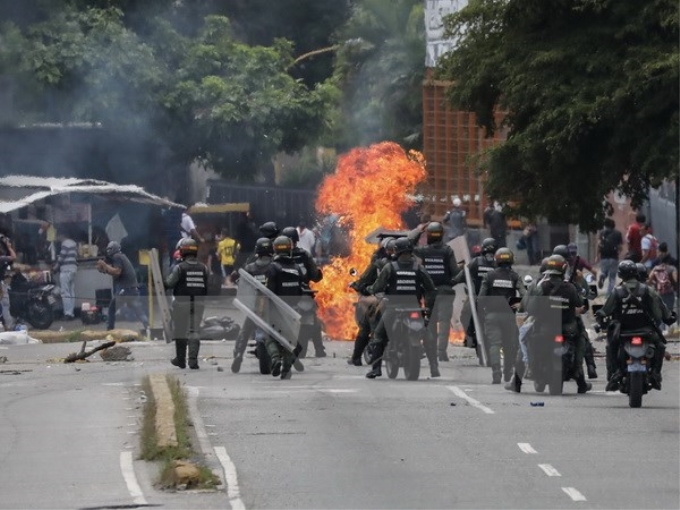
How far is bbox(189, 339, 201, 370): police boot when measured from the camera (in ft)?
76.9

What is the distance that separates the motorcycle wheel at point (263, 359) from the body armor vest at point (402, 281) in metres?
1.94

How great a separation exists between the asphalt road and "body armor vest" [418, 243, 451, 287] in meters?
1.52

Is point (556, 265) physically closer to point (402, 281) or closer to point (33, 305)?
point (402, 281)

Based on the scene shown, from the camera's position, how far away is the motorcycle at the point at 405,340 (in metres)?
21.3

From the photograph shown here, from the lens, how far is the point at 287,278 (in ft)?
73.7

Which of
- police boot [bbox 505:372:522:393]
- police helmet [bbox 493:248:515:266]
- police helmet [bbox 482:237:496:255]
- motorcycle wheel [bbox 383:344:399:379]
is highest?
police helmet [bbox 482:237:496:255]

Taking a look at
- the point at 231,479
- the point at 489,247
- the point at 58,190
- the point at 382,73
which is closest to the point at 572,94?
the point at 489,247

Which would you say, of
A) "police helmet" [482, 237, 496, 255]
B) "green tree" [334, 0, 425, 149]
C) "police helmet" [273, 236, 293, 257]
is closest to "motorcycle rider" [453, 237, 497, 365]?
"police helmet" [482, 237, 496, 255]

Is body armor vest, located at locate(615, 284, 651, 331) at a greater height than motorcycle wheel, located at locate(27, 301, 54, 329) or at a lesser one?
greater

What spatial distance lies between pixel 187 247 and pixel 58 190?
11.7 metres

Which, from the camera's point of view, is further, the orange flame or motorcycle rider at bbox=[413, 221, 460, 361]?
the orange flame

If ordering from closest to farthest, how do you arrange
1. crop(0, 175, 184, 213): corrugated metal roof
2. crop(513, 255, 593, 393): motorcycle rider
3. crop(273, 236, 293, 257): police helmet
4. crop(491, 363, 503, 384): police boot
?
crop(513, 255, 593, 393): motorcycle rider, crop(491, 363, 503, 384): police boot, crop(273, 236, 293, 257): police helmet, crop(0, 175, 184, 213): corrugated metal roof

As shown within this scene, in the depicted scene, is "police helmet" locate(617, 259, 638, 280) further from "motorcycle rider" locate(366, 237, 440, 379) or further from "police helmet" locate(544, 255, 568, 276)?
"motorcycle rider" locate(366, 237, 440, 379)

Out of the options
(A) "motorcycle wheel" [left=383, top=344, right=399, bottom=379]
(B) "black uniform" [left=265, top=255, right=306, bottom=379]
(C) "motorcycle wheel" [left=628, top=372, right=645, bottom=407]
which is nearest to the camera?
(C) "motorcycle wheel" [left=628, top=372, right=645, bottom=407]
